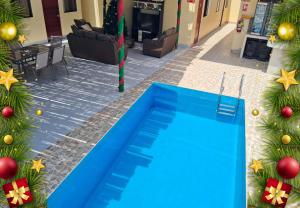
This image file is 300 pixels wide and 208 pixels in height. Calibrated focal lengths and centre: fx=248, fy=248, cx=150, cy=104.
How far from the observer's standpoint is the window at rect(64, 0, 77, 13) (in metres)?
13.8

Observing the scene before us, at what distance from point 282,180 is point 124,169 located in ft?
15.7

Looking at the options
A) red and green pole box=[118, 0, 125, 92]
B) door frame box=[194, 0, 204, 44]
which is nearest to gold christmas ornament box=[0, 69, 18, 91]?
red and green pole box=[118, 0, 125, 92]

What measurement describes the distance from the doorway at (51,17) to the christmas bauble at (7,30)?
12.4 meters

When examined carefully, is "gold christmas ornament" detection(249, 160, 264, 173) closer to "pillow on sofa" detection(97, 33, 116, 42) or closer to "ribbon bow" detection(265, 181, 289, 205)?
"ribbon bow" detection(265, 181, 289, 205)

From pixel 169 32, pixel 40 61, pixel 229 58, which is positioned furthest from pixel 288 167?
pixel 229 58

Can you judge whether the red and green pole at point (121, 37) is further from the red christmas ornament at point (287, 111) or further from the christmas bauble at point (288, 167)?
the christmas bauble at point (288, 167)

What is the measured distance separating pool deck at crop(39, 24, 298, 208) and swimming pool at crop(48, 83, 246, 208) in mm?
249

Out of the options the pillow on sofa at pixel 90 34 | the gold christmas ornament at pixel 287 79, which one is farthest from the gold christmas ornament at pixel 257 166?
the pillow on sofa at pixel 90 34

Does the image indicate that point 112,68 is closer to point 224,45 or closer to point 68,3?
point 68,3

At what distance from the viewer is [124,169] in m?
6.10

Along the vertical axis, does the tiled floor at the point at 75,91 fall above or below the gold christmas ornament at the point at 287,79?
below

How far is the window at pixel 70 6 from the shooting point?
1384cm

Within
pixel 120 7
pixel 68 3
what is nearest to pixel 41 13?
pixel 68 3

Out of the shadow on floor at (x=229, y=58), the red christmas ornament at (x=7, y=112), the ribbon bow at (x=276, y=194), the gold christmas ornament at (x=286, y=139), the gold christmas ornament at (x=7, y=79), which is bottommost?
the shadow on floor at (x=229, y=58)
